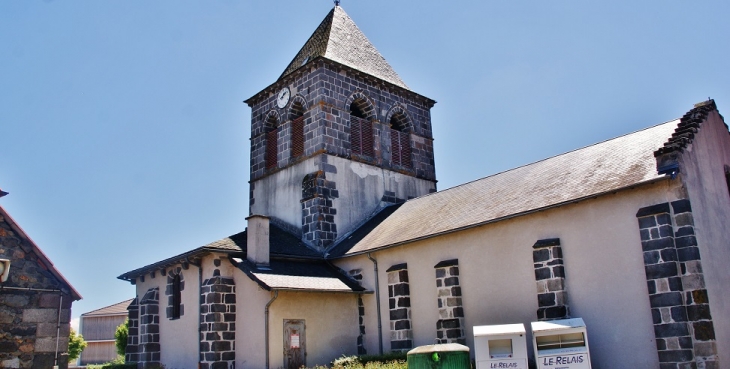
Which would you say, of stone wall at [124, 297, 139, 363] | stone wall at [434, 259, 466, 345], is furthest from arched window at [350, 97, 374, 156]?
stone wall at [124, 297, 139, 363]

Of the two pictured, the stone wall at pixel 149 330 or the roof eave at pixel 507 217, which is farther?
the stone wall at pixel 149 330

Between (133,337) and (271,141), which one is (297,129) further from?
(133,337)

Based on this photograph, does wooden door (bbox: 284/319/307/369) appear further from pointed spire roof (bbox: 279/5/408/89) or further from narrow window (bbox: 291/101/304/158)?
pointed spire roof (bbox: 279/5/408/89)

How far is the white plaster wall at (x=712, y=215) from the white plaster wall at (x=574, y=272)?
107 cm

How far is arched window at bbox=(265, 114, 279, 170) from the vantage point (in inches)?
990

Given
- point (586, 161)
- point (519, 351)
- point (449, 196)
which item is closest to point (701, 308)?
point (519, 351)

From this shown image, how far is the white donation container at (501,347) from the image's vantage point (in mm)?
12953

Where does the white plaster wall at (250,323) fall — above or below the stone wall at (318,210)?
below

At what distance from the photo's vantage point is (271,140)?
25578 millimetres

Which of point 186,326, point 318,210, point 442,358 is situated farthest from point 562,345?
point 186,326

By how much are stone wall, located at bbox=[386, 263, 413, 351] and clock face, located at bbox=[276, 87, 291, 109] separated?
375 inches

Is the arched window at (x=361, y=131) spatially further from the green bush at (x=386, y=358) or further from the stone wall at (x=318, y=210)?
the green bush at (x=386, y=358)

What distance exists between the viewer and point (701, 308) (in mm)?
12273

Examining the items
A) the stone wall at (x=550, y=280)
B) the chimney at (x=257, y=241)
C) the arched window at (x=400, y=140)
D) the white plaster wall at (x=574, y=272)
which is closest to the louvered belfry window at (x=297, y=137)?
the arched window at (x=400, y=140)
